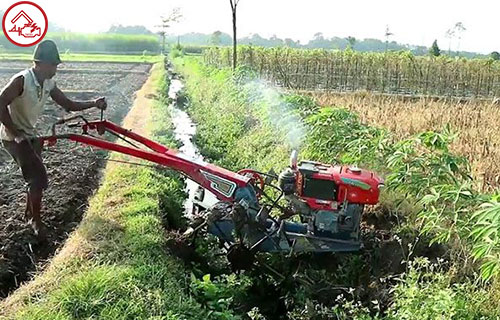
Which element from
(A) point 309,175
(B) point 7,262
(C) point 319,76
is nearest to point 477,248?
(A) point 309,175

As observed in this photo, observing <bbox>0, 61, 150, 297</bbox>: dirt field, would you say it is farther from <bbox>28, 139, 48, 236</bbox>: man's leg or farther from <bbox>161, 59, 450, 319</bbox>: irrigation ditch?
<bbox>161, 59, 450, 319</bbox>: irrigation ditch

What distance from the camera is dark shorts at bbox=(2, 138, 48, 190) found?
5539 mm

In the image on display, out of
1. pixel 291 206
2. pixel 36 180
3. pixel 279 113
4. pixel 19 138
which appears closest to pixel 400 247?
pixel 291 206

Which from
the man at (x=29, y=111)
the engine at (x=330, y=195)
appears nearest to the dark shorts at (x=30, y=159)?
the man at (x=29, y=111)

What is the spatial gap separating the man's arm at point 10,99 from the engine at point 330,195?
8.35 ft

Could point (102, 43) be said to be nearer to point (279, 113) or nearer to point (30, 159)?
point (279, 113)

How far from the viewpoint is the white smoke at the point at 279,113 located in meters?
8.27

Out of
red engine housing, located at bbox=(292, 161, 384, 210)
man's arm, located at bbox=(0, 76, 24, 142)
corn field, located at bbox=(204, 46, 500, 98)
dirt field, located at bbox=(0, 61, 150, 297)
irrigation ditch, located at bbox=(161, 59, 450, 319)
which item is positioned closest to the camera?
irrigation ditch, located at bbox=(161, 59, 450, 319)

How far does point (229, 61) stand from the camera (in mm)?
26219

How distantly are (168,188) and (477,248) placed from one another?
4.61m

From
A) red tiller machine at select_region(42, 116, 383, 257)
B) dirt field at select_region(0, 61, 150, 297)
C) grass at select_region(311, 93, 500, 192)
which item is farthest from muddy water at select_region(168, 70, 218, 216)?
grass at select_region(311, 93, 500, 192)

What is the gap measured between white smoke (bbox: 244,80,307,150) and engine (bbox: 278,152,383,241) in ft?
8.48

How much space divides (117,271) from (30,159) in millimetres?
1769

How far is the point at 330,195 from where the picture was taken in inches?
207
